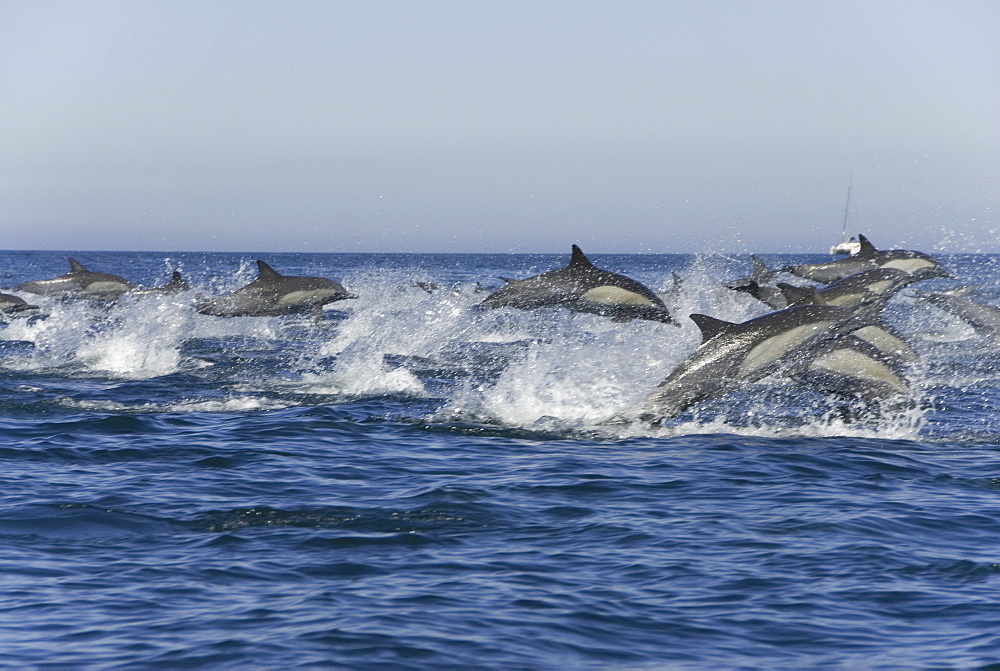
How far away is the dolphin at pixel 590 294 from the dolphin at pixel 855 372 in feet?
16.1

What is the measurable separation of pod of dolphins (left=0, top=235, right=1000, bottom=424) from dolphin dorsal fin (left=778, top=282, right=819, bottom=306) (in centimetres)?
2

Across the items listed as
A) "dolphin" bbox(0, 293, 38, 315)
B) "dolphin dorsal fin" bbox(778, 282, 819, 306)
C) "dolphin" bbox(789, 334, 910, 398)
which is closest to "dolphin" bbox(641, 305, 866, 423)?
"dolphin" bbox(789, 334, 910, 398)

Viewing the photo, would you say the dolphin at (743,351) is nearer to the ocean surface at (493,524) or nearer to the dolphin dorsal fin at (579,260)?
the ocean surface at (493,524)

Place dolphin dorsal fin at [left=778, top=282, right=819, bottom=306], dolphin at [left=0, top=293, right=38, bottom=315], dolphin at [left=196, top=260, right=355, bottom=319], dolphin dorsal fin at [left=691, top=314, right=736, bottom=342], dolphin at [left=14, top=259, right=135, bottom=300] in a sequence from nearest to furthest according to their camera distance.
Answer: dolphin dorsal fin at [left=691, top=314, right=736, bottom=342] < dolphin dorsal fin at [left=778, top=282, right=819, bottom=306] < dolphin at [left=196, top=260, right=355, bottom=319] < dolphin at [left=0, top=293, right=38, bottom=315] < dolphin at [left=14, top=259, right=135, bottom=300]

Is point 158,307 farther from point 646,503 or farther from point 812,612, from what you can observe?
point 812,612

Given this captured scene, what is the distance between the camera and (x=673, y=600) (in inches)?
257

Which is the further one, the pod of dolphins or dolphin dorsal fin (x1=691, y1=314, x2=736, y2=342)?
dolphin dorsal fin (x1=691, y1=314, x2=736, y2=342)

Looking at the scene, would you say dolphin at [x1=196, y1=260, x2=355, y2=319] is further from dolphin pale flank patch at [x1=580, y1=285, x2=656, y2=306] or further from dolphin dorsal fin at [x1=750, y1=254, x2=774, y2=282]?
dolphin dorsal fin at [x1=750, y1=254, x2=774, y2=282]

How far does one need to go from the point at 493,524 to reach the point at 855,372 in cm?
602

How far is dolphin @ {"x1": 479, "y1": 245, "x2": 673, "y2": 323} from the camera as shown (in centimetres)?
1752

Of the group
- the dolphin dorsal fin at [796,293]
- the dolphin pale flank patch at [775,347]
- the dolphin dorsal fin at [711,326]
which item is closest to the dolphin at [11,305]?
the dolphin dorsal fin at [796,293]

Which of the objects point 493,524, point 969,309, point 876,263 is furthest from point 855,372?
point 876,263

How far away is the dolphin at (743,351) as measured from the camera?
37.7 feet

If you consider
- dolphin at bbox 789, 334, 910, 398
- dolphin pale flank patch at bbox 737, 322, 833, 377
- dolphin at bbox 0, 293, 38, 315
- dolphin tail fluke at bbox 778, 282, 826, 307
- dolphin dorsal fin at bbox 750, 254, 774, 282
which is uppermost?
dolphin dorsal fin at bbox 750, 254, 774, 282
